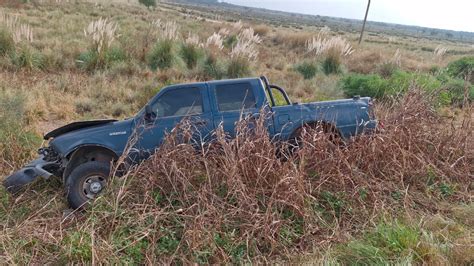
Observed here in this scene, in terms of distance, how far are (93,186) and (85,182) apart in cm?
12

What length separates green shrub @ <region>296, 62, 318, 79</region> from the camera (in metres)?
16.0

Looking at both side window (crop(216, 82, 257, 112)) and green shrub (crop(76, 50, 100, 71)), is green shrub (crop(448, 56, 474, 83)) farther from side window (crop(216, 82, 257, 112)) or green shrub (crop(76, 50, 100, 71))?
green shrub (crop(76, 50, 100, 71))

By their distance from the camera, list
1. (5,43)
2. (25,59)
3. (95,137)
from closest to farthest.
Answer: (95,137)
(25,59)
(5,43)

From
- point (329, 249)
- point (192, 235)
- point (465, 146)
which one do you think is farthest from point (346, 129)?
point (192, 235)

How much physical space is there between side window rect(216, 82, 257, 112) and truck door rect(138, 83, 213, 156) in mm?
250

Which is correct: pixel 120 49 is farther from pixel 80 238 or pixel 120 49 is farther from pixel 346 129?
pixel 80 238

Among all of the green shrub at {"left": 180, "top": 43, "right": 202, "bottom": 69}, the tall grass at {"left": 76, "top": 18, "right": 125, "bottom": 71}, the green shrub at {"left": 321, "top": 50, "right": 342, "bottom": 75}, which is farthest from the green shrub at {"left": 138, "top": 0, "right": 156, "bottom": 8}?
the tall grass at {"left": 76, "top": 18, "right": 125, "bottom": 71}

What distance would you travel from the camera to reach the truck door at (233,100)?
589 centimetres

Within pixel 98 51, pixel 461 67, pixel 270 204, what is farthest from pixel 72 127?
pixel 461 67

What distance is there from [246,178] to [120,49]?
36.6 ft

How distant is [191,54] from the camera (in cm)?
1506

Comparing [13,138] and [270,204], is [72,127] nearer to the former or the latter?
[13,138]

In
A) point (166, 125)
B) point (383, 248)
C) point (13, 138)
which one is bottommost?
point (13, 138)

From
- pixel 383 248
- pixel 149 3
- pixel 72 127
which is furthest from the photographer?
pixel 149 3
